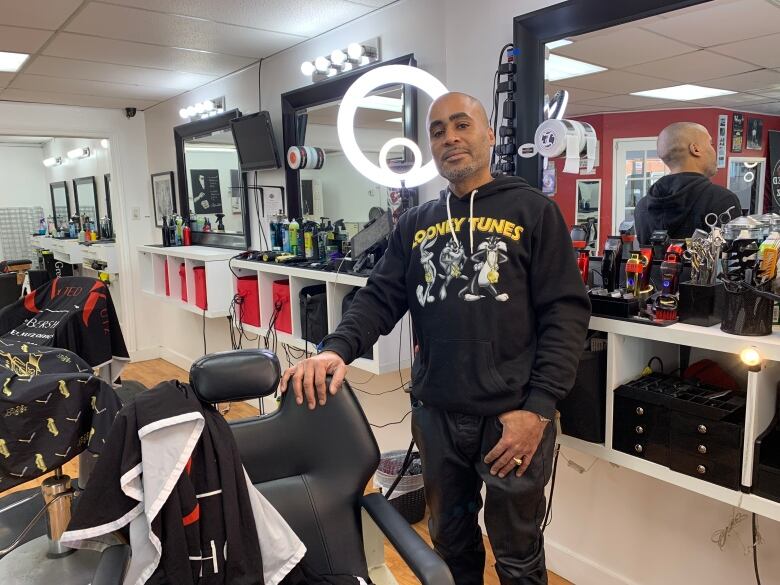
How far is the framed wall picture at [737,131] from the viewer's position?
1676 mm

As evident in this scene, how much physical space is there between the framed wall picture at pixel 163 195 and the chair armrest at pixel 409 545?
4078 mm

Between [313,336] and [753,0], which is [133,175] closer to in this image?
[313,336]

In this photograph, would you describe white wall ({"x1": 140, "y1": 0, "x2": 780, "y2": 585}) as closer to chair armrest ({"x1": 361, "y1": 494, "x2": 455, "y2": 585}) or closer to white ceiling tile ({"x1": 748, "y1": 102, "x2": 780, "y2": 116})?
white ceiling tile ({"x1": 748, "y1": 102, "x2": 780, "y2": 116})

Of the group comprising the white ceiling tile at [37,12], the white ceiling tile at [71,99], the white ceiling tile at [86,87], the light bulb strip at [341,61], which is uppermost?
the white ceiling tile at [71,99]

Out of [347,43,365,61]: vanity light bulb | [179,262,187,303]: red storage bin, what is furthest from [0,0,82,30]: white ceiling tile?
[179,262,187,303]: red storage bin

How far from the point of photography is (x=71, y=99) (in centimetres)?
471

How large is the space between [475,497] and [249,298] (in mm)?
2098

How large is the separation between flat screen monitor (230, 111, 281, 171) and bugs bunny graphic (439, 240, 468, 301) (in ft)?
6.84

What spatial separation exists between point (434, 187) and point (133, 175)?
380 cm

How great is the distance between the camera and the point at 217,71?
12.4ft

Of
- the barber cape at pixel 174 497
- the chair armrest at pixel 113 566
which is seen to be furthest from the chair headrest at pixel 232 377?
the chair armrest at pixel 113 566

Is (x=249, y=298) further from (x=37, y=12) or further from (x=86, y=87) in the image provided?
(x=86, y=87)

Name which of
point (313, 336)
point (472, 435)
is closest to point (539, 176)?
point (472, 435)

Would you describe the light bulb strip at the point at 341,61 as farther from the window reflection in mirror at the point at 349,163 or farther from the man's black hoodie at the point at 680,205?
the man's black hoodie at the point at 680,205
